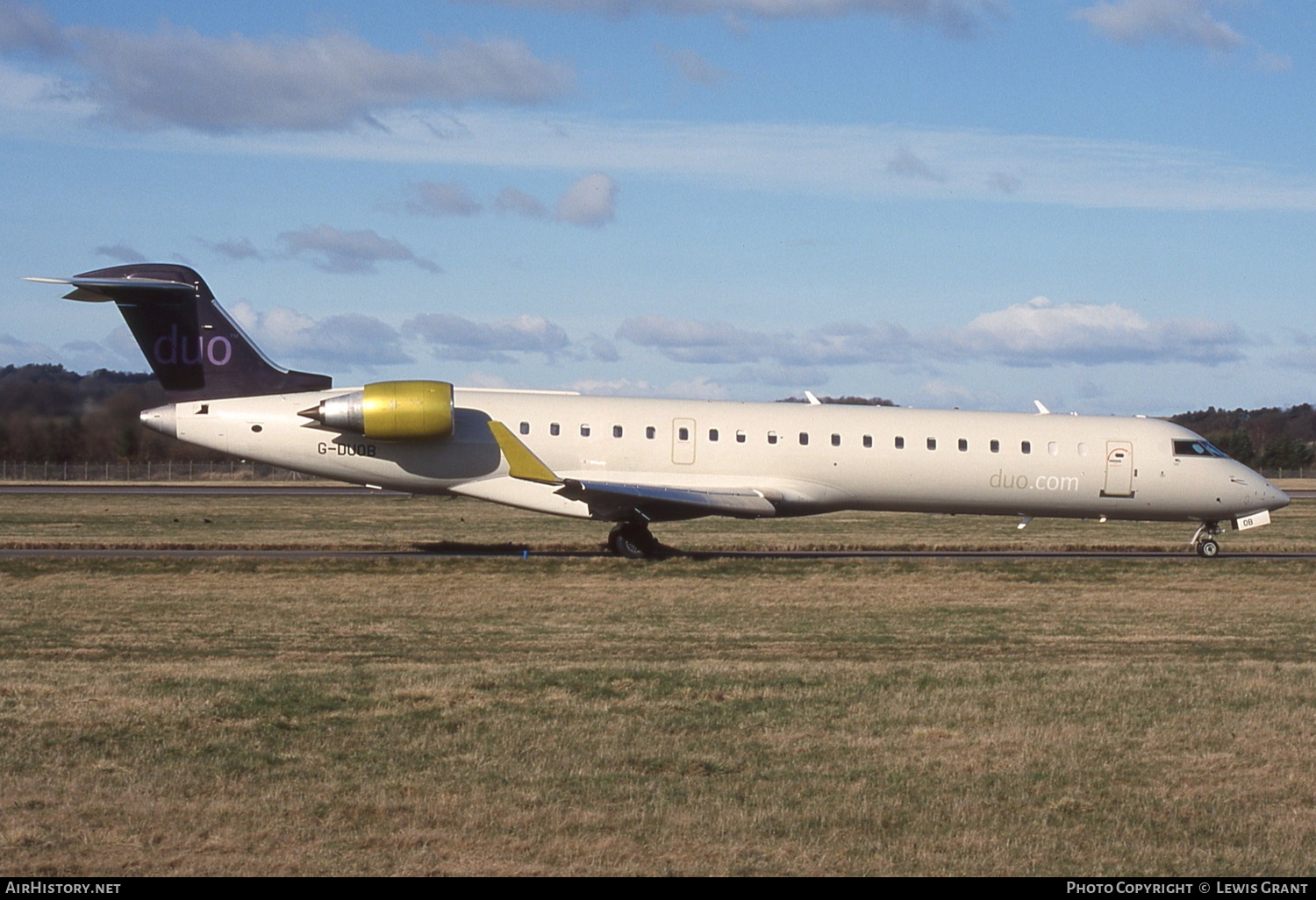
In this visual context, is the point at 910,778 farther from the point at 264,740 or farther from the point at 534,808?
the point at 264,740

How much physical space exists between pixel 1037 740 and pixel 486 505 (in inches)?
1556

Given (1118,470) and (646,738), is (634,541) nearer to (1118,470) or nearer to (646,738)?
(1118,470)

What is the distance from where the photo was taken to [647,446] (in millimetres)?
26047

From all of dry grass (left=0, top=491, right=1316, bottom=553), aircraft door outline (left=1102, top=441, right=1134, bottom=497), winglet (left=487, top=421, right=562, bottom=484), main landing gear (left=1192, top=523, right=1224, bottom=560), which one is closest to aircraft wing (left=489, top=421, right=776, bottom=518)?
winglet (left=487, top=421, right=562, bottom=484)

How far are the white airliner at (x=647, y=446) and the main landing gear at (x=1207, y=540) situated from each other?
44 millimetres

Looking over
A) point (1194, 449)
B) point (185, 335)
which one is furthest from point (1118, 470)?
point (185, 335)

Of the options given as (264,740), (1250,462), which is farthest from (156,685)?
(1250,462)

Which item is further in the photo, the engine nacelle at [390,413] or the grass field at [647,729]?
the engine nacelle at [390,413]

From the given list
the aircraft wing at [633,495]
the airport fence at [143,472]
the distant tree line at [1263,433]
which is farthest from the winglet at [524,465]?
the distant tree line at [1263,433]

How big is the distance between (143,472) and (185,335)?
43.8m

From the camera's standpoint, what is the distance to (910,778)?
9039 mm

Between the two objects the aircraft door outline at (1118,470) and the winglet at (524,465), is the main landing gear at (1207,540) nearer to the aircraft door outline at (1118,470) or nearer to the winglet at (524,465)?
the aircraft door outline at (1118,470)

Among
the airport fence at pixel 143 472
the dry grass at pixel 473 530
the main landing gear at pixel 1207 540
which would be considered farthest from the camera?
the airport fence at pixel 143 472

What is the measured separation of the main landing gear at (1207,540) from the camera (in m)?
28.4
